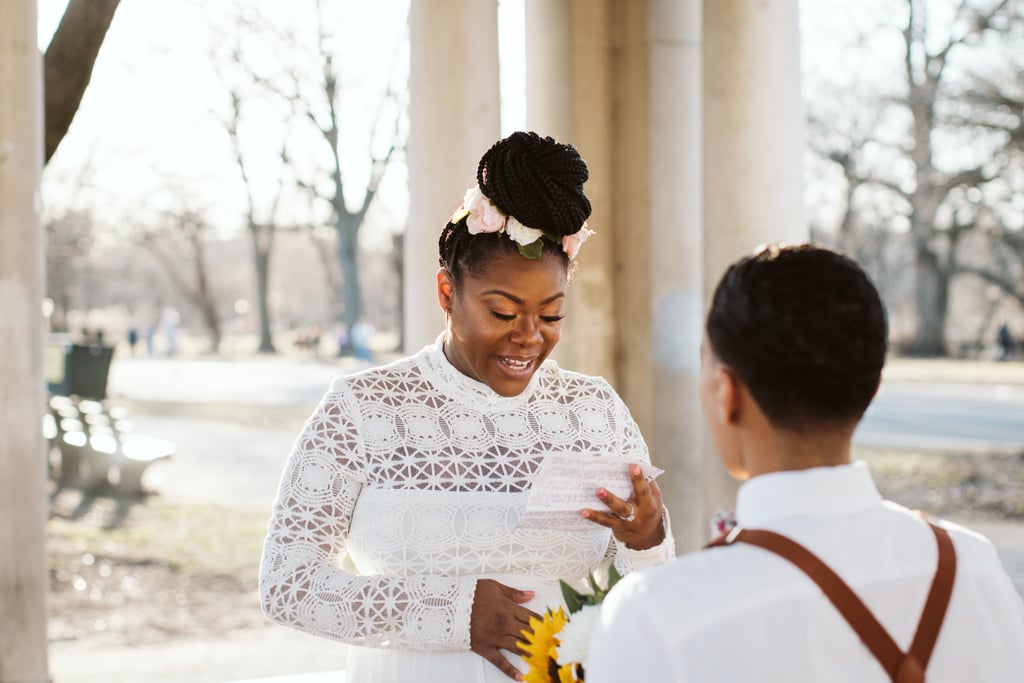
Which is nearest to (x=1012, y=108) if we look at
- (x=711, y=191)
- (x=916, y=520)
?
(x=711, y=191)

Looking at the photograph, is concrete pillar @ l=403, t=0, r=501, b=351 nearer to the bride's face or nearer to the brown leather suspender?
the bride's face

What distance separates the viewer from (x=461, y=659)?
288 centimetres

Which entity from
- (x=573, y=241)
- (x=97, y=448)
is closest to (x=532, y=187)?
(x=573, y=241)

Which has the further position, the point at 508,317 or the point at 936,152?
the point at 936,152

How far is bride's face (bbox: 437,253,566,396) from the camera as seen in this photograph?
309cm

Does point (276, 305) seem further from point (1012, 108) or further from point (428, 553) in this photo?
point (428, 553)

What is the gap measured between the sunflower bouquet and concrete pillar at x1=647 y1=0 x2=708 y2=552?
19.8ft

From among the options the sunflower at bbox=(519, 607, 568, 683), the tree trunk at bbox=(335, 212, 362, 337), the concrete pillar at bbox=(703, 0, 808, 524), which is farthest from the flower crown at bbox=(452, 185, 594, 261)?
the tree trunk at bbox=(335, 212, 362, 337)

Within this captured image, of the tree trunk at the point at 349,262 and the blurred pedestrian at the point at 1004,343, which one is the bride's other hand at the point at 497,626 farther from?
the blurred pedestrian at the point at 1004,343

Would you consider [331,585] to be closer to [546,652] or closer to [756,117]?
[546,652]

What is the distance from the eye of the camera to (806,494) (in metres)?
1.65

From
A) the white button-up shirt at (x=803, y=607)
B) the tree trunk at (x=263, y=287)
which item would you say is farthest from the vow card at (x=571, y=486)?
the tree trunk at (x=263, y=287)

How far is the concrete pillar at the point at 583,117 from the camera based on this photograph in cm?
834

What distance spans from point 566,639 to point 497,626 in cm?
88
